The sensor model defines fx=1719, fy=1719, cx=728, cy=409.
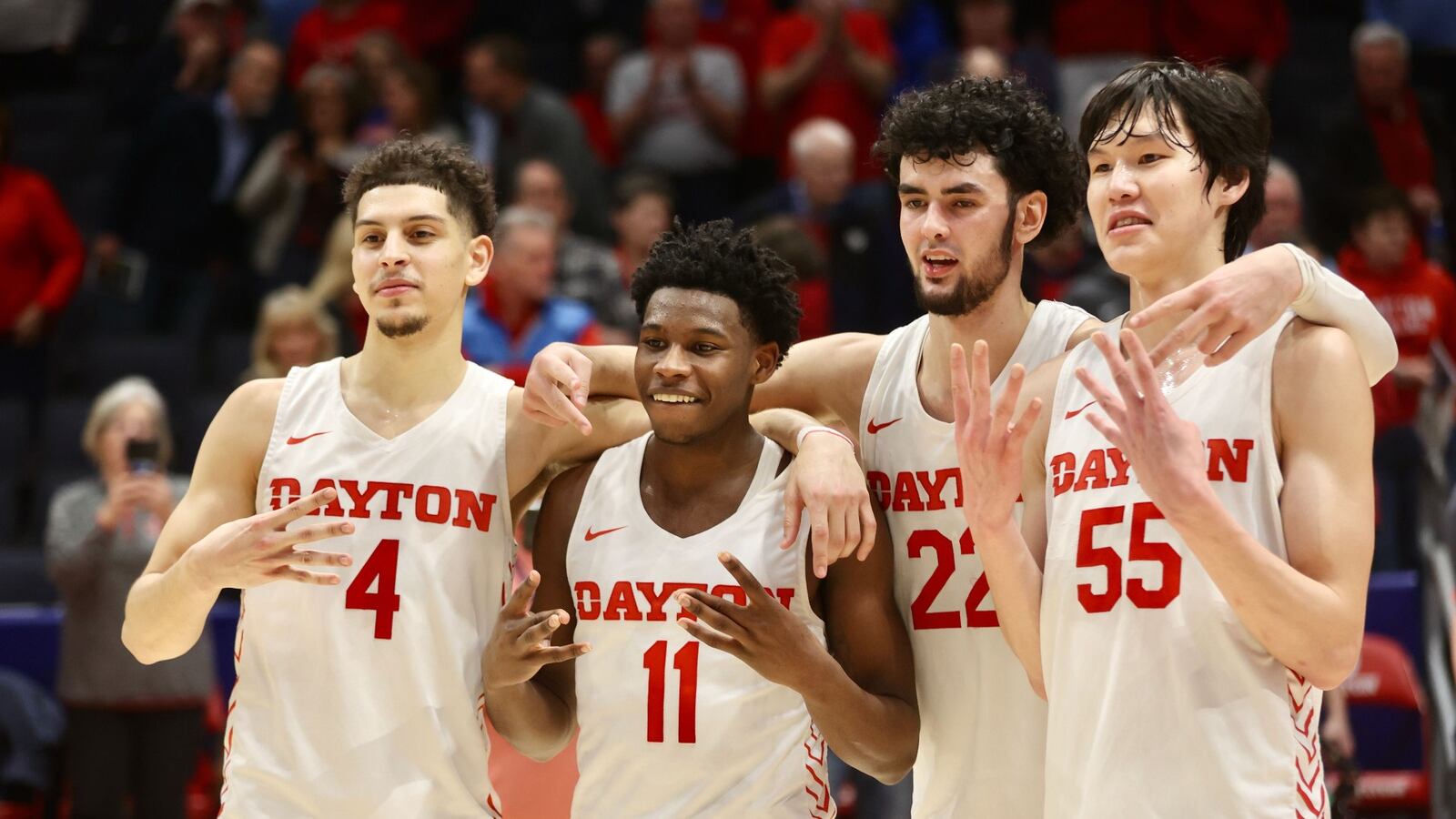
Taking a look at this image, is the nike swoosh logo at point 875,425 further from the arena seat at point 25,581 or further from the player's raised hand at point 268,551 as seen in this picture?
the arena seat at point 25,581

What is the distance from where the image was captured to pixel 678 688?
404 centimetres

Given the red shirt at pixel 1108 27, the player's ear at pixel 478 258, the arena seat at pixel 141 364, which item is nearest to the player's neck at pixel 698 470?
the player's ear at pixel 478 258

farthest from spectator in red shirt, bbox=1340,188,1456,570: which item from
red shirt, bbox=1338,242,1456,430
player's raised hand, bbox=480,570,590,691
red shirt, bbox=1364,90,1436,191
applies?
player's raised hand, bbox=480,570,590,691

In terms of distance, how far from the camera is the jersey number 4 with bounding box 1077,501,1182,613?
361cm

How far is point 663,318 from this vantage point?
13.8 feet

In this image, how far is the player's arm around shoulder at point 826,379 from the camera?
4.62m

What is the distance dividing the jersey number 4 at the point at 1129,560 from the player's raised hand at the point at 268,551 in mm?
1683

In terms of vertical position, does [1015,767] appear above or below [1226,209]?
below

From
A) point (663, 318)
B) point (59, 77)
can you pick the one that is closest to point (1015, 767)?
point (663, 318)

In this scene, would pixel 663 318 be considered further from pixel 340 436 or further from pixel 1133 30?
pixel 1133 30

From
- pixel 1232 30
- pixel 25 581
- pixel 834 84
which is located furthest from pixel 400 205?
pixel 1232 30

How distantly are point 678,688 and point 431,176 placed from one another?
1529 millimetres

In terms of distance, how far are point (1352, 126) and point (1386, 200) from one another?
4.39 feet

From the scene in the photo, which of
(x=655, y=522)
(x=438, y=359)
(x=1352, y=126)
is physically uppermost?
(x=1352, y=126)
